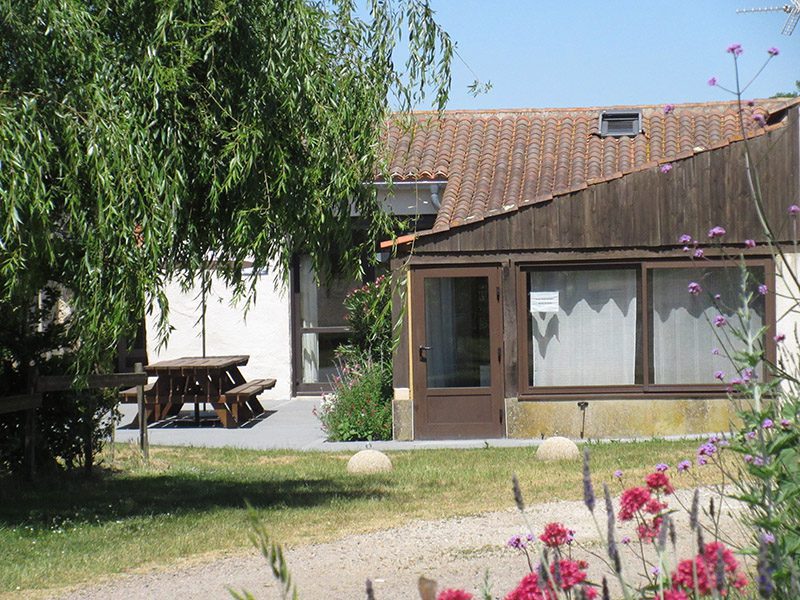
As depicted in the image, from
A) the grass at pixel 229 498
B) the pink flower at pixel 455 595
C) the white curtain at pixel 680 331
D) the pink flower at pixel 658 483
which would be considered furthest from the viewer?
the white curtain at pixel 680 331

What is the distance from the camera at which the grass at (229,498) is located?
8.80 meters

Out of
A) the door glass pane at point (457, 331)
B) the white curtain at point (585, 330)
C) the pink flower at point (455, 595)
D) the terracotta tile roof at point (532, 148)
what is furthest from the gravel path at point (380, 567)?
the terracotta tile roof at point (532, 148)

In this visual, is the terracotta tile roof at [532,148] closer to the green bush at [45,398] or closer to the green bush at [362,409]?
the green bush at [362,409]

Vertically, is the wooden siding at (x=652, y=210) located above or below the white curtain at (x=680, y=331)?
above

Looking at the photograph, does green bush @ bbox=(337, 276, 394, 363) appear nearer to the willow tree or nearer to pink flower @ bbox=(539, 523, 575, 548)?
the willow tree

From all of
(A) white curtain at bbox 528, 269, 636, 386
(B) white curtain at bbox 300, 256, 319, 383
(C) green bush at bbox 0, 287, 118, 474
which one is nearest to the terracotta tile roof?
(A) white curtain at bbox 528, 269, 636, 386

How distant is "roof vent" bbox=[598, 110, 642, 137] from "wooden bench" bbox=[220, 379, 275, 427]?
6850mm

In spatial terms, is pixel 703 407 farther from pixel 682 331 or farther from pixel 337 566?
pixel 337 566

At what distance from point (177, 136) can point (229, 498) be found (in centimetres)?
375

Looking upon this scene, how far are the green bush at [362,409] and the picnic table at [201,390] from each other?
165 cm

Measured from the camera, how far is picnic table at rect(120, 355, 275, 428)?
717 inches

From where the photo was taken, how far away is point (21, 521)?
1015 centimetres

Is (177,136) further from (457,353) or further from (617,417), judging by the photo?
(617,417)

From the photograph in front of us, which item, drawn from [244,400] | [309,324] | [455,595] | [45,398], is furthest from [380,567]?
[309,324]
